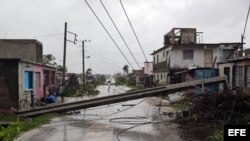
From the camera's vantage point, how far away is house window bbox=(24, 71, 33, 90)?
83.0ft

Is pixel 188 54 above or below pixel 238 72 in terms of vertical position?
above

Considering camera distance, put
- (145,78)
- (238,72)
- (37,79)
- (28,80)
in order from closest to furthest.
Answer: (238,72) < (28,80) < (37,79) < (145,78)

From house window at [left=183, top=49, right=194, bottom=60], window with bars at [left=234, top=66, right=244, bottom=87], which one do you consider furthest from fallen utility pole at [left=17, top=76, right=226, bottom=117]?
house window at [left=183, top=49, right=194, bottom=60]

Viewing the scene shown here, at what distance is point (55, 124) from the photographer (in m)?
17.4

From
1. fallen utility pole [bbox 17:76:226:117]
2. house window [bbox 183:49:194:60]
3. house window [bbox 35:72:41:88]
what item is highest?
house window [bbox 183:49:194:60]

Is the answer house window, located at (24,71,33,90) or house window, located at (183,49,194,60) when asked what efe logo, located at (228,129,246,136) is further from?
house window, located at (183,49,194,60)

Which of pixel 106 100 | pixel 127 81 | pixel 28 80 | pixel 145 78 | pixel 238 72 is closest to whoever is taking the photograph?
pixel 106 100

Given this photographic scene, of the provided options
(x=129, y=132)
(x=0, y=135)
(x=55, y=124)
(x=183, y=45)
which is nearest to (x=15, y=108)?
(x=55, y=124)

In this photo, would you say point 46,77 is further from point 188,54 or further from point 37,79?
point 188,54

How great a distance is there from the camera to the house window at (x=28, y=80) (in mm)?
25306

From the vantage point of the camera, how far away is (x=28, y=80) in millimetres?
26719

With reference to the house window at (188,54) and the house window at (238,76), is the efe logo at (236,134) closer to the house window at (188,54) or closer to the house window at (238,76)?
the house window at (238,76)

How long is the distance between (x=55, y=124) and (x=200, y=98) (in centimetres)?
687

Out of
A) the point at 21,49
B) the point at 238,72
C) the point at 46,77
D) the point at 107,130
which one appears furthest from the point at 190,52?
the point at 107,130
